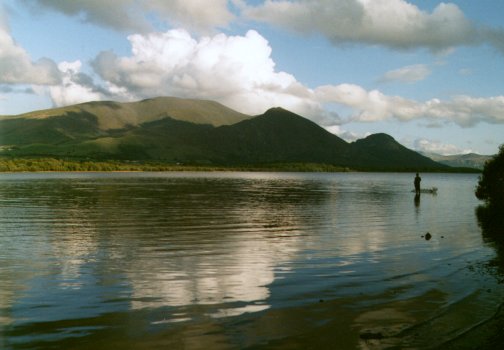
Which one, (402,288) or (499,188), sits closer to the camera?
(402,288)

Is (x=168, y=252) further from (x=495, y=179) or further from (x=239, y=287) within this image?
(x=495, y=179)

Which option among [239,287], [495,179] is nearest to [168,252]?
[239,287]

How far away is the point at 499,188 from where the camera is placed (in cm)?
5072

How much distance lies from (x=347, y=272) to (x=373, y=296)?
4221 millimetres

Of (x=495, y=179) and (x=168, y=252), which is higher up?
(x=495, y=179)

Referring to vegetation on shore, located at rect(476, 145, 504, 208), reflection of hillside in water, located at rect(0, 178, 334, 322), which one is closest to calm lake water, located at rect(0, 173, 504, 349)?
reflection of hillside in water, located at rect(0, 178, 334, 322)

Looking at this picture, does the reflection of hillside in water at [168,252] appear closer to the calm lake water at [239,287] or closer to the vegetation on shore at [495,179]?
the calm lake water at [239,287]

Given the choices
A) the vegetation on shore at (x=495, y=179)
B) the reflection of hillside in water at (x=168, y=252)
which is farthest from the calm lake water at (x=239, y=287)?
the vegetation on shore at (x=495, y=179)

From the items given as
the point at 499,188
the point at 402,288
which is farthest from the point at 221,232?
the point at 499,188

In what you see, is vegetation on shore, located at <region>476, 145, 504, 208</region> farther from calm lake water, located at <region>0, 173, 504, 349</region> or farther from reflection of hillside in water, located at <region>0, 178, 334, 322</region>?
reflection of hillside in water, located at <region>0, 178, 334, 322</region>

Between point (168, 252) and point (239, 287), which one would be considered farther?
point (168, 252)

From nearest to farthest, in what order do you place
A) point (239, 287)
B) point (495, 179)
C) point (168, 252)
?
point (239, 287)
point (168, 252)
point (495, 179)

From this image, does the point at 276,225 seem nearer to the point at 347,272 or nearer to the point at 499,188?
the point at 347,272

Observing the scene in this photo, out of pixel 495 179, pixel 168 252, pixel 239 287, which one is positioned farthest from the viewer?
pixel 495 179
